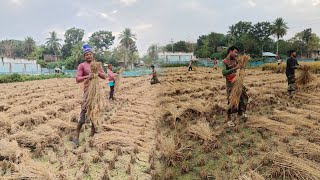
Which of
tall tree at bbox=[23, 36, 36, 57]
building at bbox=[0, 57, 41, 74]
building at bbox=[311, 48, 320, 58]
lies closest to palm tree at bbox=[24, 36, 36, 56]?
tall tree at bbox=[23, 36, 36, 57]

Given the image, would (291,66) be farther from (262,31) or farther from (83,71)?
(83,71)

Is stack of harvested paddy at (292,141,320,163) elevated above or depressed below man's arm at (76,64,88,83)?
below

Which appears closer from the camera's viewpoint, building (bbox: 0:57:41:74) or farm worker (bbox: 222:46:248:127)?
farm worker (bbox: 222:46:248:127)

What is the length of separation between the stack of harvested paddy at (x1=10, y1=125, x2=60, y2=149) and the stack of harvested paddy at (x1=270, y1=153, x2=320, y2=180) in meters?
3.18

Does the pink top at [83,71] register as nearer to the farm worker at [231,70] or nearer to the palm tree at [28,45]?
the farm worker at [231,70]

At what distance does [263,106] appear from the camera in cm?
702

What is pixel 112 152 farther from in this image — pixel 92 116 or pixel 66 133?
pixel 66 133

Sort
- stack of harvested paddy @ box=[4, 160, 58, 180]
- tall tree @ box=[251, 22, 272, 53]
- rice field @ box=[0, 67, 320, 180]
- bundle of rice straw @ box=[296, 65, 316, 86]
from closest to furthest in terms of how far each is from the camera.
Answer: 1. stack of harvested paddy @ box=[4, 160, 58, 180]
2. rice field @ box=[0, 67, 320, 180]
3. bundle of rice straw @ box=[296, 65, 316, 86]
4. tall tree @ box=[251, 22, 272, 53]

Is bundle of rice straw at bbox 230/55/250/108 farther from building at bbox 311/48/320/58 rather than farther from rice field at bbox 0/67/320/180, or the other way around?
building at bbox 311/48/320/58

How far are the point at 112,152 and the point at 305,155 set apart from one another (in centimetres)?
233

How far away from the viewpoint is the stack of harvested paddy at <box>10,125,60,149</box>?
4.61 m

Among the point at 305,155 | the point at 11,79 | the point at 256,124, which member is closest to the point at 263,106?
the point at 256,124

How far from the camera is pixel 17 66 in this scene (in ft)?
128

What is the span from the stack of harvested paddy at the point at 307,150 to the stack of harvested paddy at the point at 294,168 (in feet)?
0.90
